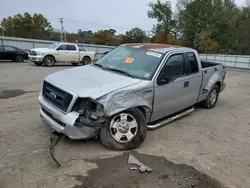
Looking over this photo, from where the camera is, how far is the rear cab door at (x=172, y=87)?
447 cm

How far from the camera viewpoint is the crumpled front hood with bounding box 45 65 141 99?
3.64m

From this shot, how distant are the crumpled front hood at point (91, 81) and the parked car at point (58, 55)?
12.6m

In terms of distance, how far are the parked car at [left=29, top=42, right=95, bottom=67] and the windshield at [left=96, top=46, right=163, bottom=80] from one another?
12160 mm

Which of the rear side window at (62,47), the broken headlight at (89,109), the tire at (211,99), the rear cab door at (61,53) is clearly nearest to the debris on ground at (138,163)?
the broken headlight at (89,109)

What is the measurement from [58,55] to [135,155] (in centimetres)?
1443

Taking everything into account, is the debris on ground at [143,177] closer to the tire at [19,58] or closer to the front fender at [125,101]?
the front fender at [125,101]

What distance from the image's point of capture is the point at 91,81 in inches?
157

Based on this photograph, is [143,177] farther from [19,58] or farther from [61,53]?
[19,58]

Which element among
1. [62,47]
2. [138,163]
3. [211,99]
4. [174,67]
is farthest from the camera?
[62,47]

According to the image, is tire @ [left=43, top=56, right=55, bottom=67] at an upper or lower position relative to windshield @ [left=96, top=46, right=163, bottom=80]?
lower

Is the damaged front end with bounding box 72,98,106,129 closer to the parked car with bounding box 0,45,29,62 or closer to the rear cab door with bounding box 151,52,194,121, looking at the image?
the rear cab door with bounding box 151,52,194,121

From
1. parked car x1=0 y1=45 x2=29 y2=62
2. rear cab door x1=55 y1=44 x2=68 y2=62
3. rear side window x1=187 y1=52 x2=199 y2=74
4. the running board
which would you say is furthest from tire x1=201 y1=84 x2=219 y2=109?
parked car x1=0 y1=45 x2=29 y2=62

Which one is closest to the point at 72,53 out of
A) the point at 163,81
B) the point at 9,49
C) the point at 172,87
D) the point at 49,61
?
the point at 49,61

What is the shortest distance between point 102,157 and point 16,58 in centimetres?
1814
